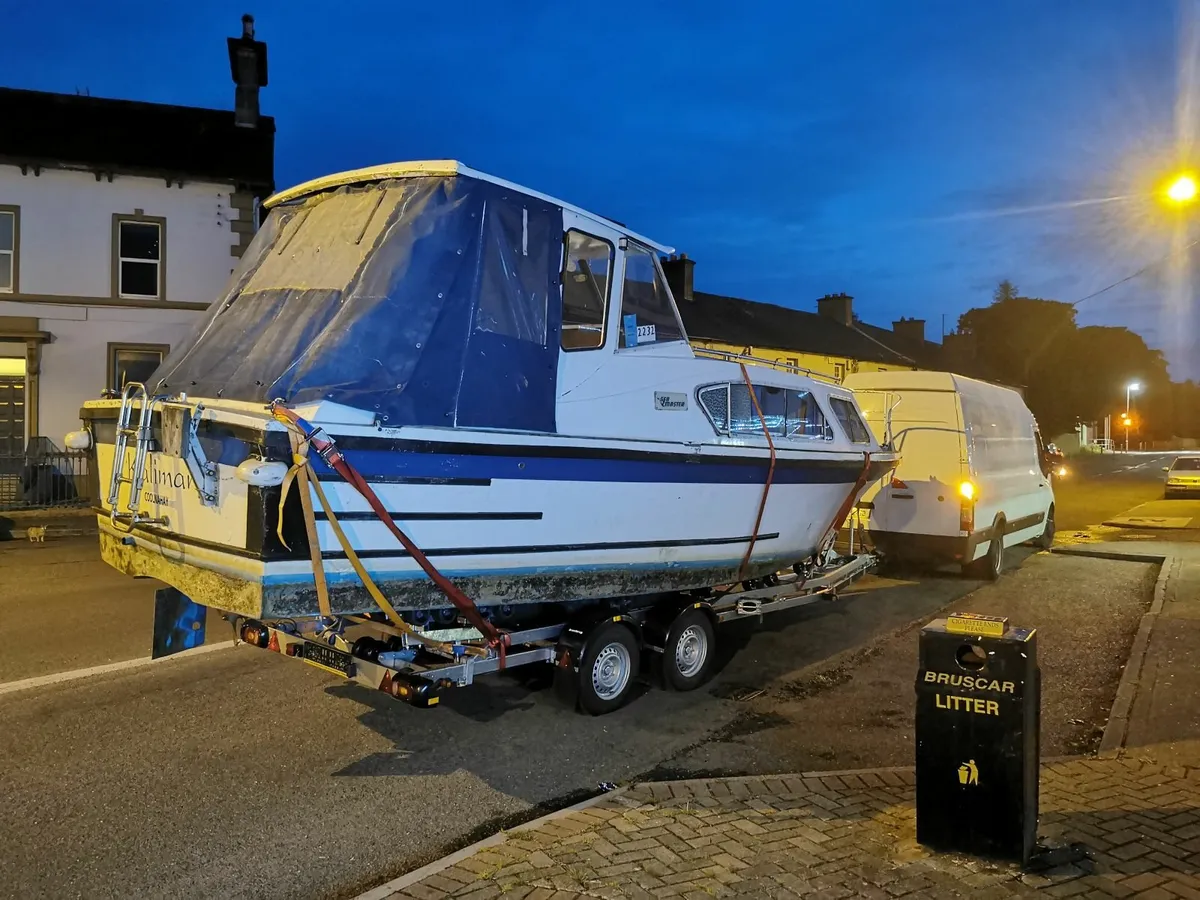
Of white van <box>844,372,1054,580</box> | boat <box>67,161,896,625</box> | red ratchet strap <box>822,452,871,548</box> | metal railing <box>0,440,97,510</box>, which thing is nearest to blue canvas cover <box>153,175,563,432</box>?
boat <box>67,161,896,625</box>

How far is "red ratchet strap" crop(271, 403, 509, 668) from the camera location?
4.11m

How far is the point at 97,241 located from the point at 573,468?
1859 cm

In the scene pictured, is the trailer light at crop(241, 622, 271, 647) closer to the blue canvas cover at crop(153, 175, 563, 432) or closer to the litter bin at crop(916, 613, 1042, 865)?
the blue canvas cover at crop(153, 175, 563, 432)

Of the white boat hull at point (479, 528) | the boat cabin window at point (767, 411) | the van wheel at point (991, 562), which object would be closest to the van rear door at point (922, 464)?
the van wheel at point (991, 562)

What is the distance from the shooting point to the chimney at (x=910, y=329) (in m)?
48.2

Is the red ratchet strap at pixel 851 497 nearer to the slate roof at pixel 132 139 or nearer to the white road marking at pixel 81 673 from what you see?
the white road marking at pixel 81 673

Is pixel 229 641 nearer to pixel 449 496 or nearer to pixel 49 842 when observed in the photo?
pixel 49 842

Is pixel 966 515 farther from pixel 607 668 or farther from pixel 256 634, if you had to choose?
pixel 256 634

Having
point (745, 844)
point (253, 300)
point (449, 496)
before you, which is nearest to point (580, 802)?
point (745, 844)

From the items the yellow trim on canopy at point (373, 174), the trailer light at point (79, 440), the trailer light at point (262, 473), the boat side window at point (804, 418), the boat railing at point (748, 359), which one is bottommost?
the trailer light at point (262, 473)

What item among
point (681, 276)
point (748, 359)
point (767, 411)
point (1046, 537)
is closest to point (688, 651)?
point (767, 411)

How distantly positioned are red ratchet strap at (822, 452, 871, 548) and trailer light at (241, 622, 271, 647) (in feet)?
16.5

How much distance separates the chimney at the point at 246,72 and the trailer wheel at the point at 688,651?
2005 centimetres

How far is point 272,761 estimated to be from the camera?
5.11 metres
